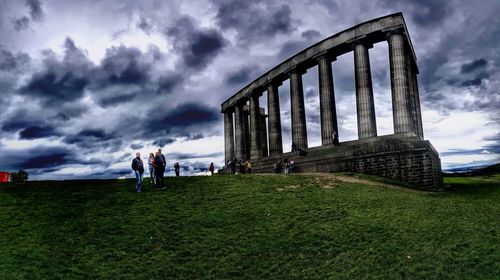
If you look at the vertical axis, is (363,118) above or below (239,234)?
above

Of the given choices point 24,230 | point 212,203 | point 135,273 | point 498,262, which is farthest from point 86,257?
point 498,262

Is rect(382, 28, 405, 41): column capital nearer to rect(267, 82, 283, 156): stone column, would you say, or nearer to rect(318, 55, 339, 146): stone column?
rect(318, 55, 339, 146): stone column

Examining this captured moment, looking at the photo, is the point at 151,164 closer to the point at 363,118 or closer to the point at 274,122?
the point at 363,118

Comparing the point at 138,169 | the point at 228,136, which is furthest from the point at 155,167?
the point at 228,136

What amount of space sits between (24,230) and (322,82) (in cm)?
3113

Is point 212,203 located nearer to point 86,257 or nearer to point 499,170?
point 86,257

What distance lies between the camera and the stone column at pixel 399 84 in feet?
110

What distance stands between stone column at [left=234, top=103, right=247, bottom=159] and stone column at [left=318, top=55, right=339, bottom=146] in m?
19.2

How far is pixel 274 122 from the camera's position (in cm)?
4741

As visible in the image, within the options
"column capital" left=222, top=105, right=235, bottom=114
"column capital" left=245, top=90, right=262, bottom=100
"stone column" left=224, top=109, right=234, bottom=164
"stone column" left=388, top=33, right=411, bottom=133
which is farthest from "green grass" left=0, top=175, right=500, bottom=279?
"column capital" left=222, top=105, right=235, bottom=114

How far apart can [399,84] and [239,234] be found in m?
24.9

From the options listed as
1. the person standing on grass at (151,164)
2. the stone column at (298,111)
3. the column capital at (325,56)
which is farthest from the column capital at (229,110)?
the person standing on grass at (151,164)

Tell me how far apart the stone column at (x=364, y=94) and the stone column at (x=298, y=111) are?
25.4ft

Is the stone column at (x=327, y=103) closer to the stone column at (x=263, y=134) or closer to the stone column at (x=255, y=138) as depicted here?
the stone column at (x=255, y=138)
